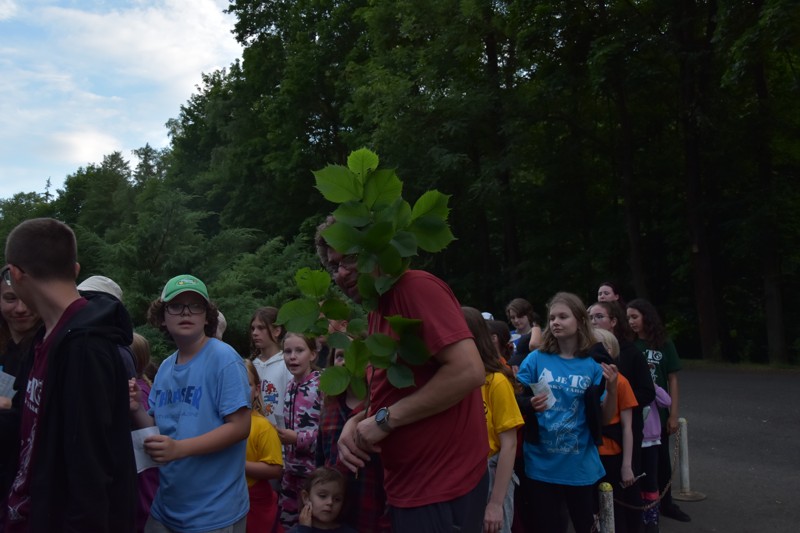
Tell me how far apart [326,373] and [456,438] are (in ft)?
1.71

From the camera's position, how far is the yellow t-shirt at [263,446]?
13.9 feet

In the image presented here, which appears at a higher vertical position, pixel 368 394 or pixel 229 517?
pixel 368 394

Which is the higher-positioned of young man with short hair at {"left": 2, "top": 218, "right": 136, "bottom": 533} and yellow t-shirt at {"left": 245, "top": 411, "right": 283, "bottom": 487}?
young man with short hair at {"left": 2, "top": 218, "right": 136, "bottom": 533}

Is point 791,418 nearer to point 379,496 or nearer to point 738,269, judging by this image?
point 379,496

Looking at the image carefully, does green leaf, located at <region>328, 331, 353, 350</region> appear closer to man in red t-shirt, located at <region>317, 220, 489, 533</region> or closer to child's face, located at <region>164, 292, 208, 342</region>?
man in red t-shirt, located at <region>317, 220, 489, 533</region>

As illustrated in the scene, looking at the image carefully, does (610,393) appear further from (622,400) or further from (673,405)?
(673,405)

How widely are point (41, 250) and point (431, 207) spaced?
1.33 metres

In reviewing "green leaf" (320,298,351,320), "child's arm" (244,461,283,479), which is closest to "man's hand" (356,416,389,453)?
"green leaf" (320,298,351,320)

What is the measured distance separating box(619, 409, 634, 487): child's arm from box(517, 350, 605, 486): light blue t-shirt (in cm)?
67

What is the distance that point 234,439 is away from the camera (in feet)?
10.9

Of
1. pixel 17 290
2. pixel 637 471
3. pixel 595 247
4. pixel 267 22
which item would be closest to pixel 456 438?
pixel 17 290

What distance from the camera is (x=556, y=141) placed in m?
25.5

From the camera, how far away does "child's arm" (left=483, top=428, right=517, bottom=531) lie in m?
3.86

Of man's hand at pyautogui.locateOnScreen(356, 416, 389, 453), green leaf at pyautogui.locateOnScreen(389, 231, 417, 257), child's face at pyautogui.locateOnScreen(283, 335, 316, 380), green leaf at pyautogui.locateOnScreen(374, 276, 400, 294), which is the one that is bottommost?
man's hand at pyautogui.locateOnScreen(356, 416, 389, 453)
